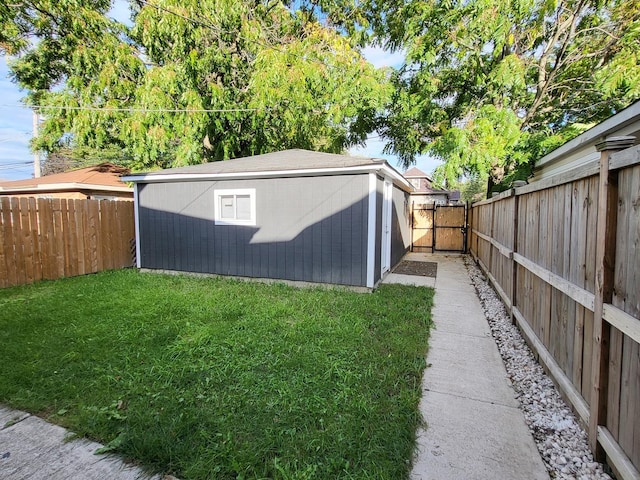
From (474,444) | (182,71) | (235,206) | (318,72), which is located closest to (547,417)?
(474,444)

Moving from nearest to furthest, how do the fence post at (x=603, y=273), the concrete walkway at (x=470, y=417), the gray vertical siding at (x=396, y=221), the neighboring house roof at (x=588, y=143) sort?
1. the fence post at (x=603, y=273)
2. the concrete walkway at (x=470, y=417)
3. the neighboring house roof at (x=588, y=143)
4. the gray vertical siding at (x=396, y=221)

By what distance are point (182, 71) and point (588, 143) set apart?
9.37 metres

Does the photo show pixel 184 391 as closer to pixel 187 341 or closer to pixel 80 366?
pixel 187 341

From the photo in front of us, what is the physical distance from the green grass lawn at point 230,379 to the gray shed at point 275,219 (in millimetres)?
1182

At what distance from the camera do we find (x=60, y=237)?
22.4 ft

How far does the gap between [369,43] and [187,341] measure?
11.4 metres

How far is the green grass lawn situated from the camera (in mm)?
1946

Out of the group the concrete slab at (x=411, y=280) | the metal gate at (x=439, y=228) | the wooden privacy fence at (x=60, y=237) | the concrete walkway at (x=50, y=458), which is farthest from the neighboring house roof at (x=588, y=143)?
the wooden privacy fence at (x=60, y=237)

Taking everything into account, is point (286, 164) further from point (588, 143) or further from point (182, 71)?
point (588, 143)

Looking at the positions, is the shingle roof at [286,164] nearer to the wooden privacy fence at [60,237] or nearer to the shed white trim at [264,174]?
the shed white trim at [264,174]

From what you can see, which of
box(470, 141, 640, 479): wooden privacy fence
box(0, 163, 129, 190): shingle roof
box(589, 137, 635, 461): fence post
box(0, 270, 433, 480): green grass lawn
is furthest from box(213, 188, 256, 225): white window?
box(0, 163, 129, 190): shingle roof

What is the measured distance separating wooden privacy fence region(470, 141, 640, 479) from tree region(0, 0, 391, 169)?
708 cm

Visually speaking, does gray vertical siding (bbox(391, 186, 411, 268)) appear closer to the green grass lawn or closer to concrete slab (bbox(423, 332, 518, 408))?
the green grass lawn

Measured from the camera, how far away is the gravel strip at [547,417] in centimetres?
186
